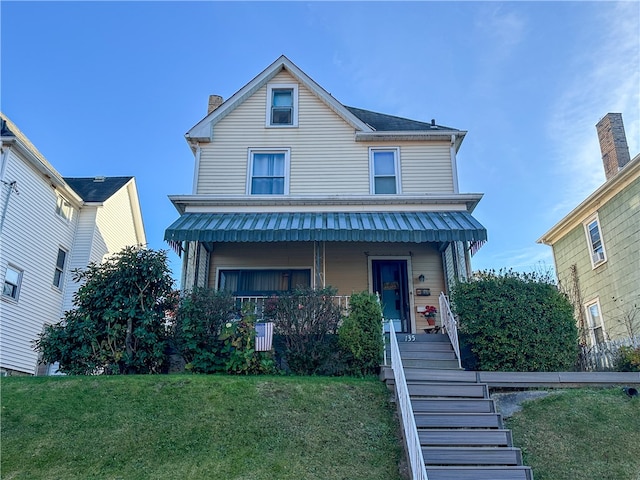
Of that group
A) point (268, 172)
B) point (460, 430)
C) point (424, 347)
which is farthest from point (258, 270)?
point (460, 430)

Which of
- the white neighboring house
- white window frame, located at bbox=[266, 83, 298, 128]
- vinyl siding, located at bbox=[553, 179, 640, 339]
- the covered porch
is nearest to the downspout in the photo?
the covered porch

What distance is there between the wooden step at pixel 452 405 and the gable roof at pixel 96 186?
1622 centimetres

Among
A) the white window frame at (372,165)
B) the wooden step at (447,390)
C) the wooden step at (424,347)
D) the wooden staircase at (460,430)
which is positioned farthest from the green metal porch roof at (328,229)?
the wooden step at (447,390)

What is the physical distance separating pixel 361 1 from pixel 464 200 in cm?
633

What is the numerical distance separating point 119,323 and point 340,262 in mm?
6372

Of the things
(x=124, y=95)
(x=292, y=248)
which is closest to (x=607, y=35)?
(x=292, y=248)

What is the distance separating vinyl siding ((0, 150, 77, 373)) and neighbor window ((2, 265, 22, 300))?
0.16m

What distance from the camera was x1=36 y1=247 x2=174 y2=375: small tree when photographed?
9.52 m

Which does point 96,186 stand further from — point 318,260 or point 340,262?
point 318,260

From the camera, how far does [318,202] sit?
13.7 meters

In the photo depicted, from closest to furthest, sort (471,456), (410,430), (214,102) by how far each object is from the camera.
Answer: (410,430) < (471,456) < (214,102)

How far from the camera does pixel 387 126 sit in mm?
15805

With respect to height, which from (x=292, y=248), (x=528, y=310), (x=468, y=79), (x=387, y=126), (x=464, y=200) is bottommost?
(x=528, y=310)

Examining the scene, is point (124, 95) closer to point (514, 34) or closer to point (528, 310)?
point (514, 34)
